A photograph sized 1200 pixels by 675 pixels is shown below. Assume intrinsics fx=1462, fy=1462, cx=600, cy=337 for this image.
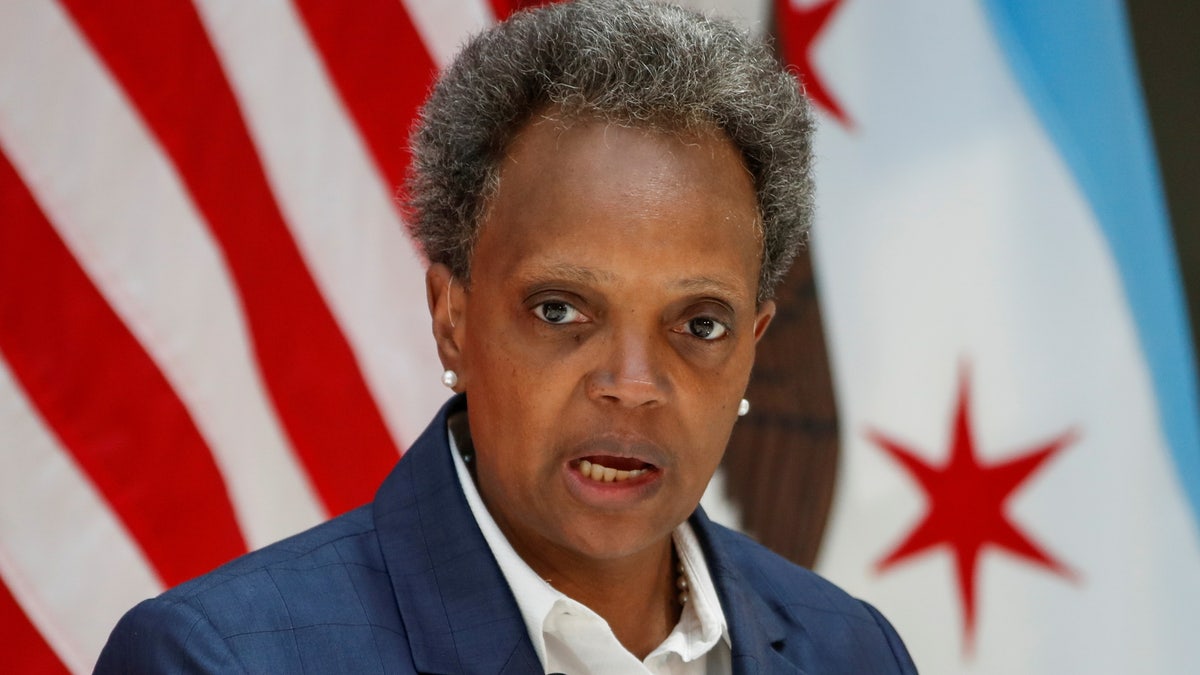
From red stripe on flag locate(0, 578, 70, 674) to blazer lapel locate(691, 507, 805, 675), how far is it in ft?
→ 3.86

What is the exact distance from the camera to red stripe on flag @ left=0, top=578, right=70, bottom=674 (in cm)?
233

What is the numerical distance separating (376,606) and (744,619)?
0.45 meters

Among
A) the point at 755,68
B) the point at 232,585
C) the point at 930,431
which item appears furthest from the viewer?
the point at 930,431

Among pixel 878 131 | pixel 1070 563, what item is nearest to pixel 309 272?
pixel 878 131

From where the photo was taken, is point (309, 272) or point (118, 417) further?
point (309, 272)

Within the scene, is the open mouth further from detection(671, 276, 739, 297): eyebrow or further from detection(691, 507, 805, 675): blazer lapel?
detection(691, 507, 805, 675): blazer lapel

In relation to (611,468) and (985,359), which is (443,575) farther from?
(985,359)

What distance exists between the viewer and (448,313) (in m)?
1.61

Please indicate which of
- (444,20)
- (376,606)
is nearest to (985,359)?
(444,20)

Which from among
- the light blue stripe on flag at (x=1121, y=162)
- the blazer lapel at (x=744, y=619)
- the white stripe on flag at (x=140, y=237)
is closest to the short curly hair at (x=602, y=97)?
the blazer lapel at (x=744, y=619)

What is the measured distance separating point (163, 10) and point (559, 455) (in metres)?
1.39

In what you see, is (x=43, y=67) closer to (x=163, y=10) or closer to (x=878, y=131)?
(x=163, y=10)

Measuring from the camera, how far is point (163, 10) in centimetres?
247

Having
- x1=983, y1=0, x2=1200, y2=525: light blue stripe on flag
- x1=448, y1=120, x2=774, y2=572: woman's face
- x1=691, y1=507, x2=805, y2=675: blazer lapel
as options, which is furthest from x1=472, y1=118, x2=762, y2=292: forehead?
x1=983, y1=0, x2=1200, y2=525: light blue stripe on flag
